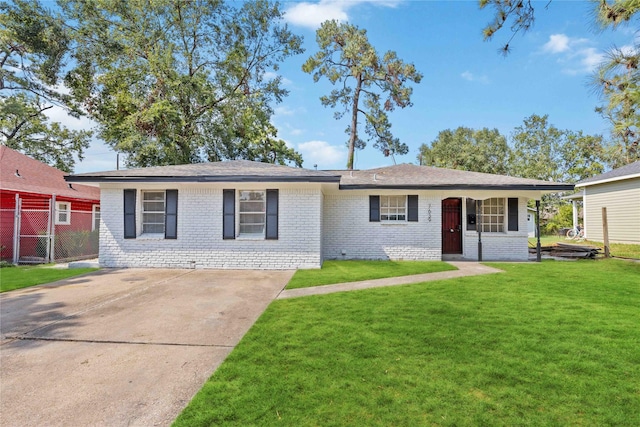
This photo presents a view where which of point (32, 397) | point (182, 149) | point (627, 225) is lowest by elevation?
point (32, 397)

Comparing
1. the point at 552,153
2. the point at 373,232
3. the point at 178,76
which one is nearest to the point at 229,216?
the point at 373,232

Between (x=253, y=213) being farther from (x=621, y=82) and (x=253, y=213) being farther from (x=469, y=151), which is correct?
(x=469, y=151)

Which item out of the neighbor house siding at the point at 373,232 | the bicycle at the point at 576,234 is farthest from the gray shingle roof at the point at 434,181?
the bicycle at the point at 576,234

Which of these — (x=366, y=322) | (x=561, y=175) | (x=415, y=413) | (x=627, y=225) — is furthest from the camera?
(x=561, y=175)

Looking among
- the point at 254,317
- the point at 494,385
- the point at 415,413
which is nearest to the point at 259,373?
the point at 415,413

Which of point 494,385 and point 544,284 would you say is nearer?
point 494,385

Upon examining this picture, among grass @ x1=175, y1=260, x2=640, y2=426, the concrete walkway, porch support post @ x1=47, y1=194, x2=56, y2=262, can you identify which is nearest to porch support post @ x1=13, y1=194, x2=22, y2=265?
porch support post @ x1=47, y1=194, x2=56, y2=262

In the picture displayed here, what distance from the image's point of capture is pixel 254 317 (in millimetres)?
4852

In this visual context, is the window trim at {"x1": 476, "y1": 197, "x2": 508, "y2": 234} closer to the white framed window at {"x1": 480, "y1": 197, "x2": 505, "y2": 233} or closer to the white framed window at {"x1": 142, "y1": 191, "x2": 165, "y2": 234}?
the white framed window at {"x1": 480, "y1": 197, "x2": 505, "y2": 233}

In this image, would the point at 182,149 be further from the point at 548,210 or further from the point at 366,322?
the point at 548,210

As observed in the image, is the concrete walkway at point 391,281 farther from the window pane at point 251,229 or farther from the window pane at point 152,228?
the window pane at point 152,228

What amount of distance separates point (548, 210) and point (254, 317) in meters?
40.1

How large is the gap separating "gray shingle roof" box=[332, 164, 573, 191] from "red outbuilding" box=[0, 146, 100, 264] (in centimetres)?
1069

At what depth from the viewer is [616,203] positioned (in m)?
15.9
